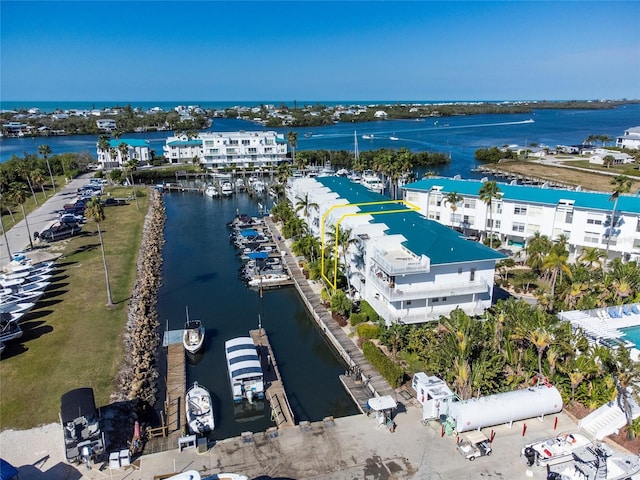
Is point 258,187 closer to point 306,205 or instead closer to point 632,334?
point 306,205

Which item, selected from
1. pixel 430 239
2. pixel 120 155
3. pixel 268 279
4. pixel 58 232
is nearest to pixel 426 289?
pixel 430 239

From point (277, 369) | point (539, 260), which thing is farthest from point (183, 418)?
point (539, 260)

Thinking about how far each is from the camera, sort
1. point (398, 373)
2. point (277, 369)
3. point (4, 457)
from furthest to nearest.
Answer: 1. point (277, 369)
2. point (398, 373)
3. point (4, 457)

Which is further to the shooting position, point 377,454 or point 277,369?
point 277,369

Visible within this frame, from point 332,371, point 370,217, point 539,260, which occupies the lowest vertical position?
point 332,371

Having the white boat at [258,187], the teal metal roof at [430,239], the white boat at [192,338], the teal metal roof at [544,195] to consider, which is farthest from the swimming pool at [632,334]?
the white boat at [258,187]

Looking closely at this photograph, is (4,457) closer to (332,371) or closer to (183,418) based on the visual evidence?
(183,418)
